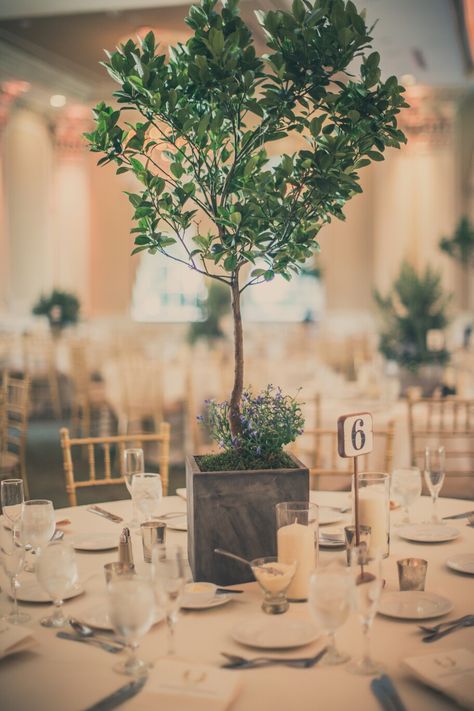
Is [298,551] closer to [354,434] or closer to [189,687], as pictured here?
[354,434]

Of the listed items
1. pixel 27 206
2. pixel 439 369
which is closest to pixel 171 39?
pixel 27 206

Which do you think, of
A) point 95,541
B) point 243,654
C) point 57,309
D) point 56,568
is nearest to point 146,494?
point 95,541

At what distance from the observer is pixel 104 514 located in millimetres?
2371

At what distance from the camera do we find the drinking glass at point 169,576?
135cm

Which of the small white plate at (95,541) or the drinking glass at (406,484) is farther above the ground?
the drinking glass at (406,484)

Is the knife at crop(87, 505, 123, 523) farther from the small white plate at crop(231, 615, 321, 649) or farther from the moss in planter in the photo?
the small white plate at crop(231, 615, 321, 649)

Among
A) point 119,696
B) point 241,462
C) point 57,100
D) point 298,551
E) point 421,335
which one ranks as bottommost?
point 119,696

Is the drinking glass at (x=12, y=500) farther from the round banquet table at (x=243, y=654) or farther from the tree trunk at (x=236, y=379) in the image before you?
the tree trunk at (x=236, y=379)

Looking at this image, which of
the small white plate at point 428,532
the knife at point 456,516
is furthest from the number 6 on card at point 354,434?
the knife at point 456,516

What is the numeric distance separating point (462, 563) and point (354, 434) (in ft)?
1.24

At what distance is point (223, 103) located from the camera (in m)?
1.78

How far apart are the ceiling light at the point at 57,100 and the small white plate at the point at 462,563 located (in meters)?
10.6

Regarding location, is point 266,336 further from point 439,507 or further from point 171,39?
point 439,507

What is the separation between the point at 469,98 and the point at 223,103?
34.4 ft
